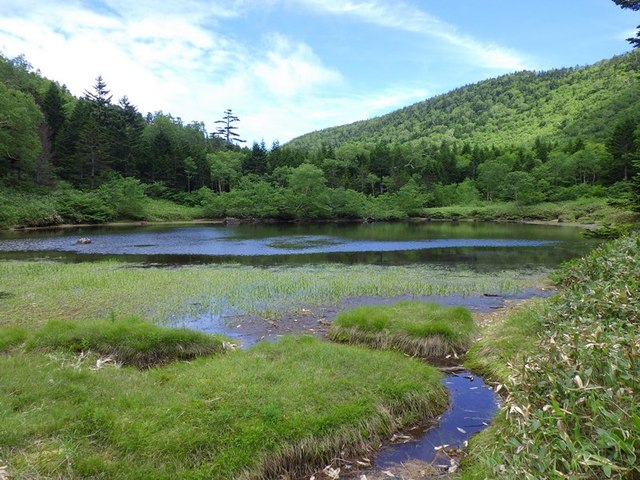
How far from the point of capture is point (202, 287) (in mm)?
20406

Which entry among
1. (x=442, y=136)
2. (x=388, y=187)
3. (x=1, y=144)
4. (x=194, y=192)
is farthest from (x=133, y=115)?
(x=442, y=136)

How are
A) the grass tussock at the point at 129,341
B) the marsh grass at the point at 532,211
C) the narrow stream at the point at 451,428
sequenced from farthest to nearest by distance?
the marsh grass at the point at 532,211 → the grass tussock at the point at 129,341 → the narrow stream at the point at 451,428

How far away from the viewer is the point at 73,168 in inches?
3073

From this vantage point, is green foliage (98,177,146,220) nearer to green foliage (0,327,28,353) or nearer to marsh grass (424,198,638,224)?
marsh grass (424,198,638,224)

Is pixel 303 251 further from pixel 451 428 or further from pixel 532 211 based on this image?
pixel 532 211

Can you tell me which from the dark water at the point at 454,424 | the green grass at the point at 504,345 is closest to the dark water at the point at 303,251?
the green grass at the point at 504,345

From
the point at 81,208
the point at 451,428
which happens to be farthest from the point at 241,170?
the point at 451,428

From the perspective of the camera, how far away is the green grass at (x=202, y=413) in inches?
231

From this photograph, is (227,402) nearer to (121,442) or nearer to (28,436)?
(121,442)

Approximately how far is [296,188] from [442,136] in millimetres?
105397

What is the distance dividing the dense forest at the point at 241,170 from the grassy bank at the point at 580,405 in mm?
56550

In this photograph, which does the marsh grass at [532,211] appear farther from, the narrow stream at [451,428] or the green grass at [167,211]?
the narrow stream at [451,428]

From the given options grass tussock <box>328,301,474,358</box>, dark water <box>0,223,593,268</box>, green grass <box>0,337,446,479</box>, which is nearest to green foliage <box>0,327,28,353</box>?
green grass <box>0,337,446,479</box>

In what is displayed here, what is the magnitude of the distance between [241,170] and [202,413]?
320ft
